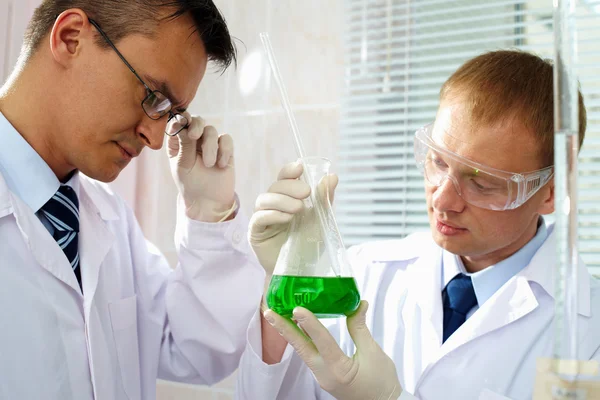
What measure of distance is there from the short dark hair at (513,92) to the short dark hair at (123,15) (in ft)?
2.14

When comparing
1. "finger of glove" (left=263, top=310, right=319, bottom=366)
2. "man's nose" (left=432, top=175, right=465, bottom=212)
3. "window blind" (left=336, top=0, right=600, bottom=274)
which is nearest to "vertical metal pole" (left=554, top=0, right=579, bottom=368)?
"finger of glove" (left=263, top=310, right=319, bottom=366)

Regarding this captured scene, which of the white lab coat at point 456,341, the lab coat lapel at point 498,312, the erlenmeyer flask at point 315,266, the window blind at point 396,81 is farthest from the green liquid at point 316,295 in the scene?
the window blind at point 396,81

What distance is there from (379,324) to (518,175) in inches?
21.0

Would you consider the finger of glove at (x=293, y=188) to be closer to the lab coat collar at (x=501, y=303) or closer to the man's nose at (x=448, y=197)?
the man's nose at (x=448, y=197)

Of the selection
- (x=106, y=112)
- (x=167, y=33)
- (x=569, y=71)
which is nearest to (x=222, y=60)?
(x=167, y=33)

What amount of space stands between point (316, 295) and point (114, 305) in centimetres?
68

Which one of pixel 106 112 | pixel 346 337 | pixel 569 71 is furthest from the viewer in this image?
pixel 346 337

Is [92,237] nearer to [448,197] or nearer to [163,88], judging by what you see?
[163,88]

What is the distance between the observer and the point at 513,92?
1407mm

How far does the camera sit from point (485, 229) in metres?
1.40

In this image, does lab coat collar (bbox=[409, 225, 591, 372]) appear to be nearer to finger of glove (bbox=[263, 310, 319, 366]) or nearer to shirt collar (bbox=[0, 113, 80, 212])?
finger of glove (bbox=[263, 310, 319, 366])

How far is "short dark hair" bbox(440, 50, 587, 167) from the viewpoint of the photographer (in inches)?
54.2

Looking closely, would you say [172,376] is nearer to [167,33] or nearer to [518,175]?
[167,33]

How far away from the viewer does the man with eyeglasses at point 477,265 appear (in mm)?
1329
